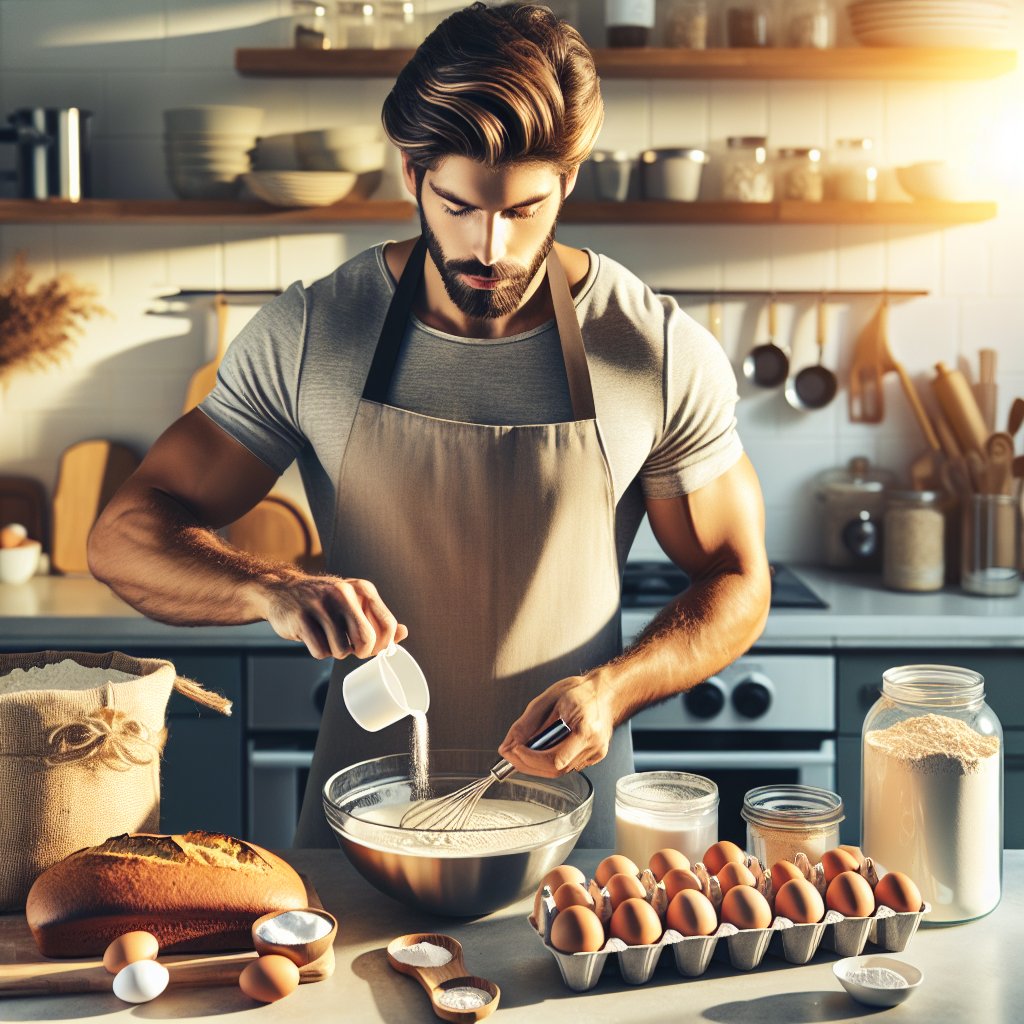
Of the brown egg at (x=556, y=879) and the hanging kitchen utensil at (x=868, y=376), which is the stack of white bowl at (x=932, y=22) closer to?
the hanging kitchen utensil at (x=868, y=376)

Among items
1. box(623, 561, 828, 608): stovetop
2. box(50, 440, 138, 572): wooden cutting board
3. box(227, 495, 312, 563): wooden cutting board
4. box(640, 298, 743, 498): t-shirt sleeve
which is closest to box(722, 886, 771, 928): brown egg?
box(640, 298, 743, 498): t-shirt sleeve

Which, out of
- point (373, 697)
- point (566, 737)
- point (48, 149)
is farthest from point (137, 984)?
point (48, 149)

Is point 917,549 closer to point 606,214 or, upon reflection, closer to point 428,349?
point 606,214

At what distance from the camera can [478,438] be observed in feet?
6.03

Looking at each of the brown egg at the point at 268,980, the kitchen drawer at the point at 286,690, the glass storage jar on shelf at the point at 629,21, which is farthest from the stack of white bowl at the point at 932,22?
the brown egg at the point at 268,980

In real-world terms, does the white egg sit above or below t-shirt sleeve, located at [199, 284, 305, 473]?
below

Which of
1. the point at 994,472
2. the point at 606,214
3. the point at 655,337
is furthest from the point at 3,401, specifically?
the point at 994,472

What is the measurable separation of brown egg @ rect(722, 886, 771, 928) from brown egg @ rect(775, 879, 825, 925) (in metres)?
0.02

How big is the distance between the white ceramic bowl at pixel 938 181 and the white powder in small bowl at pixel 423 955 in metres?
2.46

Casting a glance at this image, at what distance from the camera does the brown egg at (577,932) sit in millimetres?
1151

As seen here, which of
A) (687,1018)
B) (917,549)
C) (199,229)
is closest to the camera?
(687,1018)

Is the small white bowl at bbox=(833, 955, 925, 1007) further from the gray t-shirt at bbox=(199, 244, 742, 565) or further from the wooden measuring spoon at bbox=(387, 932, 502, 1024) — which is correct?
the gray t-shirt at bbox=(199, 244, 742, 565)

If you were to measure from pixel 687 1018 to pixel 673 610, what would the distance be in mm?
714

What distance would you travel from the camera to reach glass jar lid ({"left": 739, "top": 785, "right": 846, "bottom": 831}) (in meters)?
1.32
